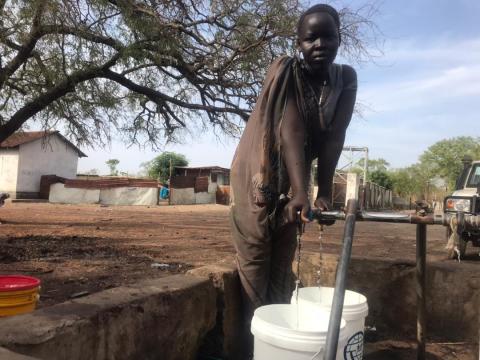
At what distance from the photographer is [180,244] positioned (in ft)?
26.1

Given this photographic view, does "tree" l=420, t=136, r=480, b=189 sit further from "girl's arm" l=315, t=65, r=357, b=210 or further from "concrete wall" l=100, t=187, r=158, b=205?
"girl's arm" l=315, t=65, r=357, b=210

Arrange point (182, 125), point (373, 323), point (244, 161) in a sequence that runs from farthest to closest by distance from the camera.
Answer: point (182, 125) < point (373, 323) < point (244, 161)

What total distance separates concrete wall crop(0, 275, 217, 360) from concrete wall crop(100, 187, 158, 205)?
23.3 m

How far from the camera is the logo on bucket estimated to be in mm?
1818

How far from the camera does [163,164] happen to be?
41.0 m

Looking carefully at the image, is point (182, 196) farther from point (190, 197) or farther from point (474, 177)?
point (474, 177)

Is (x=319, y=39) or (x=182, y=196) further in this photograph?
(x=182, y=196)

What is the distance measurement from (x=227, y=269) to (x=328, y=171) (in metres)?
0.84

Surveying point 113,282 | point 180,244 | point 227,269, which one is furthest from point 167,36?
point 227,269

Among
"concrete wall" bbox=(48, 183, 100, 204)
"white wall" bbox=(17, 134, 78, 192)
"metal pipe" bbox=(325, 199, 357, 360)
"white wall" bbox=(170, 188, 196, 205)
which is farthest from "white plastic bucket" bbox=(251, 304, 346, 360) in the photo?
"white wall" bbox=(170, 188, 196, 205)

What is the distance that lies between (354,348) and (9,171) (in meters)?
28.0

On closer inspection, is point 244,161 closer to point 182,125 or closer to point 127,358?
point 127,358

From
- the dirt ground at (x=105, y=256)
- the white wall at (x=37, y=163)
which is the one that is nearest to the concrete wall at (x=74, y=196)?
the white wall at (x=37, y=163)

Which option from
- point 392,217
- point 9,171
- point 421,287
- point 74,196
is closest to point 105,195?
point 74,196
